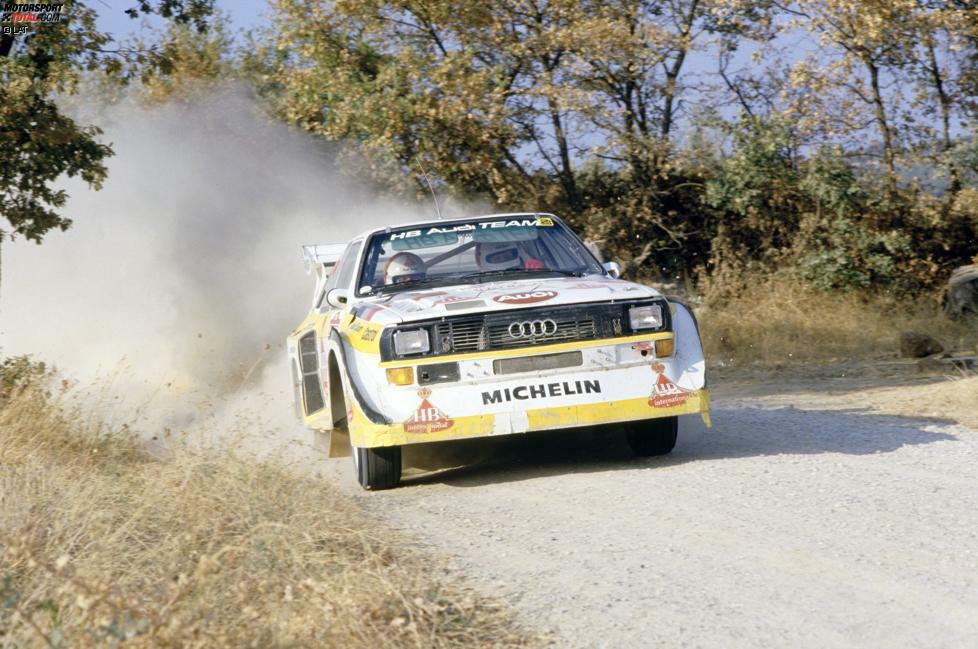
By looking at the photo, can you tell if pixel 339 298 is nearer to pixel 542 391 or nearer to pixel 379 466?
pixel 379 466

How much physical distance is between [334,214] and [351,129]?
129 inches

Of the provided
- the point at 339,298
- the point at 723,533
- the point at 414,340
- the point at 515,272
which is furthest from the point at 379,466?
the point at 723,533

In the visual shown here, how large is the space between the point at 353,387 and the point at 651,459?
1.99m

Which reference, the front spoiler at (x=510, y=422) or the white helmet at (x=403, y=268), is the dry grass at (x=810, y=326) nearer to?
the white helmet at (x=403, y=268)

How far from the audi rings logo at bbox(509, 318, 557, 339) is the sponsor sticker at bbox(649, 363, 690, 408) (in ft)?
2.08

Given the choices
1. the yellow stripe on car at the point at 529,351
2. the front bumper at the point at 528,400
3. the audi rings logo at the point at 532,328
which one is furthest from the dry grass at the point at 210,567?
the audi rings logo at the point at 532,328

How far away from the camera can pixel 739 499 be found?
20.8 feet

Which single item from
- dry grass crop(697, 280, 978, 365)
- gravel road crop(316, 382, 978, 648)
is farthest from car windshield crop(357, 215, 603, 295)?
dry grass crop(697, 280, 978, 365)

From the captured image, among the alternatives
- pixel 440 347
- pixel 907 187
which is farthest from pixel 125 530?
pixel 907 187

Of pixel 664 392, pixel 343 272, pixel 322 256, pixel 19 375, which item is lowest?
pixel 664 392

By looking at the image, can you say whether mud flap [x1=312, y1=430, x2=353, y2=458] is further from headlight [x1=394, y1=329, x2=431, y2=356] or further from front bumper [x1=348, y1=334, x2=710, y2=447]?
headlight [x1=394, y1=329, x2=431, y2=356]

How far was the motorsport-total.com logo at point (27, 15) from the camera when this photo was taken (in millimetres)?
11086

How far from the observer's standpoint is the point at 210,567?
14.6ft

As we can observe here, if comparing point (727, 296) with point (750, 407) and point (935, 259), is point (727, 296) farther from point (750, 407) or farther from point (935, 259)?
point (750, 407)
